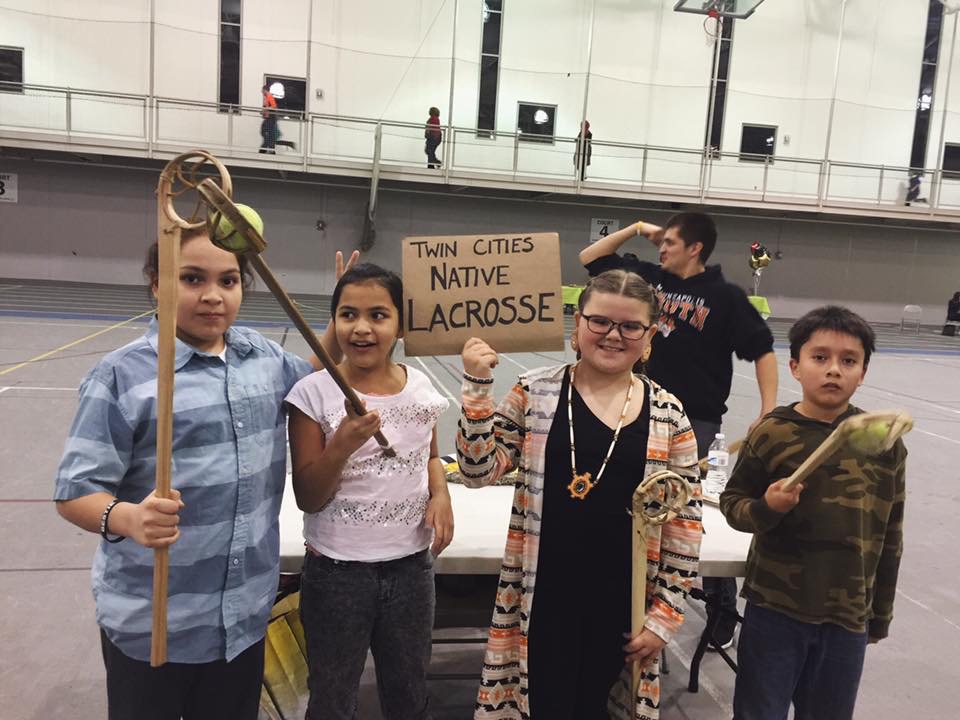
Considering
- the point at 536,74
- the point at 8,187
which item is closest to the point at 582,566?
the point at 536,74

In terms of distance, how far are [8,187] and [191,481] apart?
21.1 meters

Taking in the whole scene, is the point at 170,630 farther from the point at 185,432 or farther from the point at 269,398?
the point at 269,398

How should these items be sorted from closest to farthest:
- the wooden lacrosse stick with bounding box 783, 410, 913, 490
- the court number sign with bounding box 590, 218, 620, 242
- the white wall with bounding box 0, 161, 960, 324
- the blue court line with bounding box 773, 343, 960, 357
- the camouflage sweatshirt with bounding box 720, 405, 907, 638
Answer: the wooden lacrosse stick with bounding box 783, 410, 913, 490
the camouflage sweatshirt with bounding box 720, 405, 907, 638
the blue court line with bounding box 773, 343, 960, 357
the white wall with bounding box 0, 161, 960, 324
the court number sign with bounding box 590, 218, 620, 242

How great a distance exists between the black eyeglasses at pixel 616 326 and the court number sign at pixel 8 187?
21.3 meters

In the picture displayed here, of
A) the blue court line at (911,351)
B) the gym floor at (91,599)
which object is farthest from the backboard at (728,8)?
the gym floor at (91,599)

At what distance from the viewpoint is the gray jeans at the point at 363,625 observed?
1.80 meters

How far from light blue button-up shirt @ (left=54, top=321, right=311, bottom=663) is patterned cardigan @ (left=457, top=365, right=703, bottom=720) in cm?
54

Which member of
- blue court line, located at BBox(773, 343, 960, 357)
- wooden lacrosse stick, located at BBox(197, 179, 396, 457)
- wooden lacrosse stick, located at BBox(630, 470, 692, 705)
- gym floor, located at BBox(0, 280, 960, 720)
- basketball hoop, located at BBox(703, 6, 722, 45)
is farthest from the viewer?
basketball hoop, located at BBox(703, 6, 722, 45)

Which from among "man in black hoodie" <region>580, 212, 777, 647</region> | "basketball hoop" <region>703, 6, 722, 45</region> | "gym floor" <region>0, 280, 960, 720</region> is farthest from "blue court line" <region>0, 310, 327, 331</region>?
"basketball hoop" <region>703, 6, 722, 45</region>

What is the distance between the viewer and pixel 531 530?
1806 mm

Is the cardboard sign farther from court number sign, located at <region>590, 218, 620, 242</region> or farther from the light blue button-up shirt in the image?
court number sign, located at <region>590, 218, 620, 242</region>

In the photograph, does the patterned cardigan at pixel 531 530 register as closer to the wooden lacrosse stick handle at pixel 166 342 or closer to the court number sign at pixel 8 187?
the wooden lacrosse stick handle at pixel 166 342

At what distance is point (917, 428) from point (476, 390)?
7999 millimetres

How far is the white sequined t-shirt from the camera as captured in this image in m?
1.80
